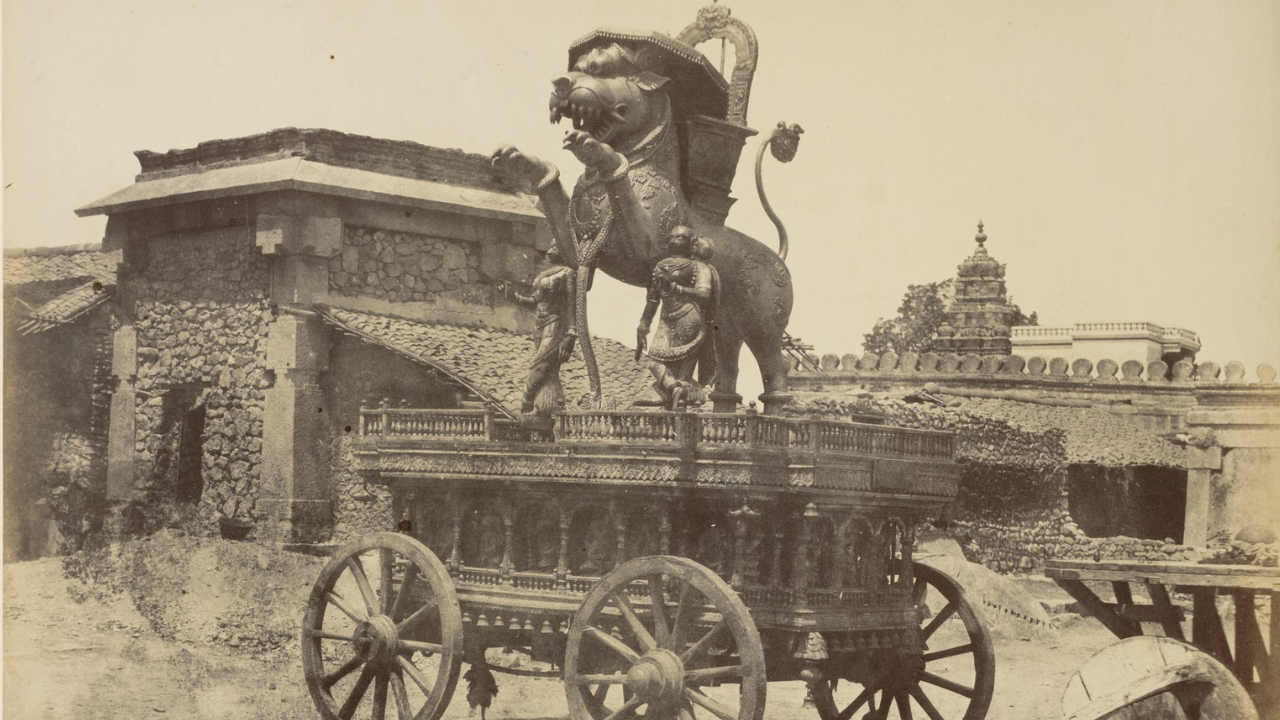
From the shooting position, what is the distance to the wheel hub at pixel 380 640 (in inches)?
311

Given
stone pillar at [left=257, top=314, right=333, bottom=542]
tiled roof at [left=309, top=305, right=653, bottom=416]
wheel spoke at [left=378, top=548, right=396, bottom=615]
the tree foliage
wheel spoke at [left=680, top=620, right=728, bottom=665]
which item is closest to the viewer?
wheel spoke at [left=680, top=620, right=728, bottom=665]

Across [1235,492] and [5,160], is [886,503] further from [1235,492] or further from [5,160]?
[1235,492]

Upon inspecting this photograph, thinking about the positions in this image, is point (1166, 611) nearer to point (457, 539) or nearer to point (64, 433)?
point (457, 539)

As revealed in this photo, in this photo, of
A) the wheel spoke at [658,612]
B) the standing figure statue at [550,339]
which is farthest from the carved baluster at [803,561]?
the standing figure statue at [550,339]

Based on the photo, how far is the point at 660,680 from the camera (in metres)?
6.76

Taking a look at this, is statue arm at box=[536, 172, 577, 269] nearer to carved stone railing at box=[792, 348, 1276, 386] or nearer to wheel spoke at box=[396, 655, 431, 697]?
wheel spoke at box=[396, 655, 431, 697]

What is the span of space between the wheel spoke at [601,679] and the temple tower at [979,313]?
69.6ft

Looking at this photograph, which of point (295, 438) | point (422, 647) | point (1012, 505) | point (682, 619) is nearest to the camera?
point (682, 619)

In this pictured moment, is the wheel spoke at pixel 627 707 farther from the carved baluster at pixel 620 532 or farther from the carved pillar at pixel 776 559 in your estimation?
the carved pillar at pixel 776 559

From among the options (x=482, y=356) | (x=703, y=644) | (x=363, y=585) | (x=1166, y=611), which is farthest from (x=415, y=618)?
(x=482, y=356)

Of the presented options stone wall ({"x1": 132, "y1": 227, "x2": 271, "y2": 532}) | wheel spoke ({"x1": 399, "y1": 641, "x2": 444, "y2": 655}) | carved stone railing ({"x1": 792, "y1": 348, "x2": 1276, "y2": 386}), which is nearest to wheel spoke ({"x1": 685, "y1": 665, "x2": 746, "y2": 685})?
wheel spoke ({"x1": 399, "y1": 641, "x2": 444, "y2": 655})

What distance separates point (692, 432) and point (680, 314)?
984 mm

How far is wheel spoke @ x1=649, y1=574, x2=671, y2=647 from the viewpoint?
6.93 m

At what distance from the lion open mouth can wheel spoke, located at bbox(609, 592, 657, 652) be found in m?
2.68
